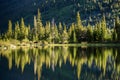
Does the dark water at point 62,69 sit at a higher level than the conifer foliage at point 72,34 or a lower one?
lower

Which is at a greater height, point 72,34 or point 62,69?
point 72,34

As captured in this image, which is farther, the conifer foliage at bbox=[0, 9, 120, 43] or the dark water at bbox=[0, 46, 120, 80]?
the conifer foliage at bbox=[0, 9, 120, 43]

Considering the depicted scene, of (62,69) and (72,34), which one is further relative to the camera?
(72,34)

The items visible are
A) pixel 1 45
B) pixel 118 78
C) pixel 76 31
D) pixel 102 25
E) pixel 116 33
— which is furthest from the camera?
pixel 76 31

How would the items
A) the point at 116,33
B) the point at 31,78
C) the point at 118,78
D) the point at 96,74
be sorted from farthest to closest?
the point at 116,33, the point at 96,74, the point at 31,78, the point at 118,78

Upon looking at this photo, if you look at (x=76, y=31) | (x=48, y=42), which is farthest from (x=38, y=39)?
(x=76, y=31)

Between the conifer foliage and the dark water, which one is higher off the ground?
the conifer foliage

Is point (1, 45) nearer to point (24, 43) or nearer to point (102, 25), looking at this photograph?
point (24, 43)

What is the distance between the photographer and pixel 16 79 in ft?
119

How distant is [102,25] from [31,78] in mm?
131213

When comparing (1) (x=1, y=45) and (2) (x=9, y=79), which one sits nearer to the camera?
(2) (x=9, y=79)

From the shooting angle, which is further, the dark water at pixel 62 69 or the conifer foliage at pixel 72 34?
the conifer foliage at pixel 72 34

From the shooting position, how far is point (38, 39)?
187 metres

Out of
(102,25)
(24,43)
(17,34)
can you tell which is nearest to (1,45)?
(24,43)
